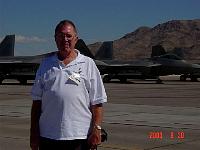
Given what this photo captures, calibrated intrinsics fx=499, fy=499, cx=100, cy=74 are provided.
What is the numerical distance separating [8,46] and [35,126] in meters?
54.3

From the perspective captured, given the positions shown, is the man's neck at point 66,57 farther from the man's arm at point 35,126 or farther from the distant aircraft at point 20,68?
the distant aircraft at point 20,68

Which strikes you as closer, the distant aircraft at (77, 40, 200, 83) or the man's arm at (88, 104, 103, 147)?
the man's arm at (88, 104, 103, 147)

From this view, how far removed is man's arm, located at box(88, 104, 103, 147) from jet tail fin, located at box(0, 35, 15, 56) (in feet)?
174

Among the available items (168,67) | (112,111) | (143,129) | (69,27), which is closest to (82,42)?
(168,67)

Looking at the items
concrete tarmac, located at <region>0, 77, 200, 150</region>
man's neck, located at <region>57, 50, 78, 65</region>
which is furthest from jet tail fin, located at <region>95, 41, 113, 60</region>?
man's neck, located at <region>57, 50, 78, 65</region>

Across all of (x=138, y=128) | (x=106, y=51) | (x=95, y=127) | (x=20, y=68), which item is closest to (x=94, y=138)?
(x=95, y=127)

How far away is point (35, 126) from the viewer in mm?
4672

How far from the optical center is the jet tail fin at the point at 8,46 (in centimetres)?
5706

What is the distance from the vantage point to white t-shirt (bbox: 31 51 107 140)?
4582 mm

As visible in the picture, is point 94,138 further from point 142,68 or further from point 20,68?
point 142,68

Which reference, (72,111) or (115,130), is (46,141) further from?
(115,130)

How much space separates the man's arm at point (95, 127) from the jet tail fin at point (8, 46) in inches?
2091
